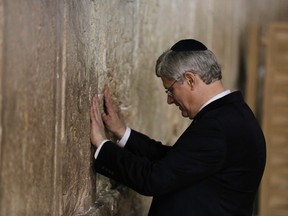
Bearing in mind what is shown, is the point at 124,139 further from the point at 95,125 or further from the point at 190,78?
the point at 190,78

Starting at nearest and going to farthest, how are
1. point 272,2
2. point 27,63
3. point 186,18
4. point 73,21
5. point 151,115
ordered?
point 27,63 → point 73,21 → point 151,115 → point 186,18 → point 272,2

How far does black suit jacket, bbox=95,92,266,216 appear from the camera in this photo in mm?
3055

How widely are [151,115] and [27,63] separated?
2.25 metres

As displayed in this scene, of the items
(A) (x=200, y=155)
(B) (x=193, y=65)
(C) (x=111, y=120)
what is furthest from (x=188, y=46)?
(C) (x=111, y=120)

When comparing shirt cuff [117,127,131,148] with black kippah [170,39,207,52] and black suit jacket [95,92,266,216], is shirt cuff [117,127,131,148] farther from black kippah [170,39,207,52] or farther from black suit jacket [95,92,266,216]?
black kippah [170,39,207,52]

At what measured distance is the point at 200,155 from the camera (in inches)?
120

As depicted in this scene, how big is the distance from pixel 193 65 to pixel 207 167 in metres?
0.45

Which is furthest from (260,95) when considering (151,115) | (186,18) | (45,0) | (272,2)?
(45,0)

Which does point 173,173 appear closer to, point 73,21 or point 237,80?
point 73,21

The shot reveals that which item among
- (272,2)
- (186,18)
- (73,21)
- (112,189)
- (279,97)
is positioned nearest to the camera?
(73,21)

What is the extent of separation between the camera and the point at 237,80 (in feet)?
28.1

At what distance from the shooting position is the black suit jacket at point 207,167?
3.05 metres

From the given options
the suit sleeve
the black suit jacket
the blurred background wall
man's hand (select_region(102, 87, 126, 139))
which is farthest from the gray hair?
man's hand (select_region(102, 87, 126, 139))

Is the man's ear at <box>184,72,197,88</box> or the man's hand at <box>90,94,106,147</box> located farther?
the man's hand at <box>90,94,106,147</box>
